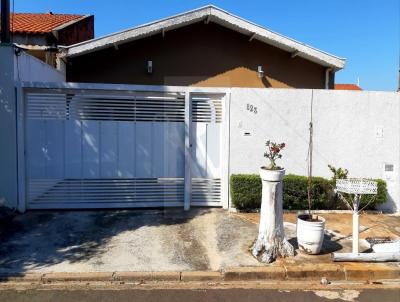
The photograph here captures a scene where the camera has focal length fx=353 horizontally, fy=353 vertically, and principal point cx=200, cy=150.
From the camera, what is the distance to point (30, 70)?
7684 mm

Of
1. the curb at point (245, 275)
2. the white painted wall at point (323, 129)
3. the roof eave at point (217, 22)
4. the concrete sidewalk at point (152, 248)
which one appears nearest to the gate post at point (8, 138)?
the concrete sidewalk at point (152, 248)

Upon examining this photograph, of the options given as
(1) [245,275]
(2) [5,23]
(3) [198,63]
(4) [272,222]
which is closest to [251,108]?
(4) [272,222]

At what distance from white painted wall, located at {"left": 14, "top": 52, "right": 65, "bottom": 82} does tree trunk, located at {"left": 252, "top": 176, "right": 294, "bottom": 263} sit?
17.5 ft

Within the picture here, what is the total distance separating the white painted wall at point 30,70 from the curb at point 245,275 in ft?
13.6

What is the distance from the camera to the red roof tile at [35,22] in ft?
41.0

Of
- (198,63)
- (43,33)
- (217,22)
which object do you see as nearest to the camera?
(217,22)

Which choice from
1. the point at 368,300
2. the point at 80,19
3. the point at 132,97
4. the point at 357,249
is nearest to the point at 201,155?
the point at 132,97

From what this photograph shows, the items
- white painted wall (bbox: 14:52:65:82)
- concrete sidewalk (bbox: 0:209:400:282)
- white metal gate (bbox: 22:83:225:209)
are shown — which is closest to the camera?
concrete sidewalk (bbox: 0:209:400:282)

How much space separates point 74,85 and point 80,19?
9.88 m

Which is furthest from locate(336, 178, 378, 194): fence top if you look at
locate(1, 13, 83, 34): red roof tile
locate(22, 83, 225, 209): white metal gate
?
locate(1, 13, 83, 34): red roof tile

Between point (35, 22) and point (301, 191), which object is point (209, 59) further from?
point (35, 22)

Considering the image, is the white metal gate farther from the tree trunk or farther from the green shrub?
the tree trunk

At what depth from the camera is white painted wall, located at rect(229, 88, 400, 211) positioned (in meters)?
7.49

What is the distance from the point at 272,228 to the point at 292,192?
2303 mm
